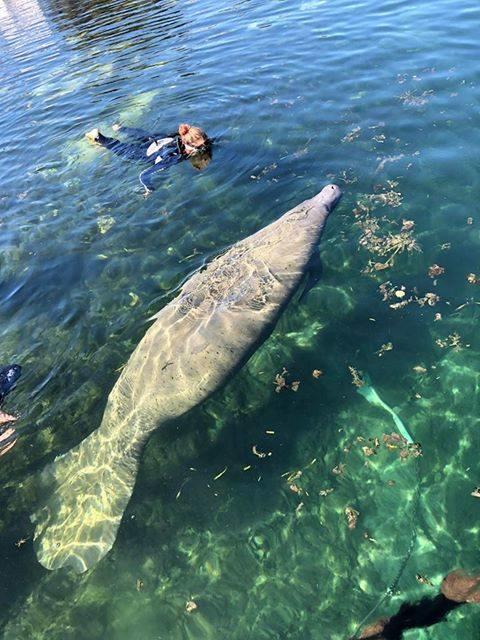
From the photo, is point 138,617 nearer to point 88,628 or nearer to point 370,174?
point 88,628

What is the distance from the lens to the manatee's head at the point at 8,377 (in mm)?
8133

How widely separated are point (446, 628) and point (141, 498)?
4.02 metres

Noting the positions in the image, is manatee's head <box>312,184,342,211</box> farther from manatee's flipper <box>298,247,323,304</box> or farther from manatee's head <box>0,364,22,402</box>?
manatee's head <box>0,364,22,402</box>

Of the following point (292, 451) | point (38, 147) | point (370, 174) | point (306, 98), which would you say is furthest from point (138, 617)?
point (38, 147)

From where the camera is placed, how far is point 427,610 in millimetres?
5219

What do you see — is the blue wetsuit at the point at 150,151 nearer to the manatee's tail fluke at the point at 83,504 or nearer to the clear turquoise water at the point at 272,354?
the clear turquoise water at the point at 272,354

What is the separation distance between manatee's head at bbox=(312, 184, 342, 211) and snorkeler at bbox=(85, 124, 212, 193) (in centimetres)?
420

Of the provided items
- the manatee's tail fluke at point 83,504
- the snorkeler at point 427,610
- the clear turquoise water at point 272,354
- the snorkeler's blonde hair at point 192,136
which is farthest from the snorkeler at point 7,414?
the snorkeler's blonde hair at point 192,136

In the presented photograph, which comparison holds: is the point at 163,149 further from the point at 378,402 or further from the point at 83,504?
the point at 83,504

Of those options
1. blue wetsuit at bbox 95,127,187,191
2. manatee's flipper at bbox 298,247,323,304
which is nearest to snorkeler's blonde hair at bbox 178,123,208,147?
blue wetsuit at bbox 95,127,187,191

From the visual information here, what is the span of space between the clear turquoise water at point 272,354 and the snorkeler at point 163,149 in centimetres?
44

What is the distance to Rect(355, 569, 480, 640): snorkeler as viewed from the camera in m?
5.16

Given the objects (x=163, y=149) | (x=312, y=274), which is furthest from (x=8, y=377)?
(x=163, y=149)

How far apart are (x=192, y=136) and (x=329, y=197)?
4915 mm
